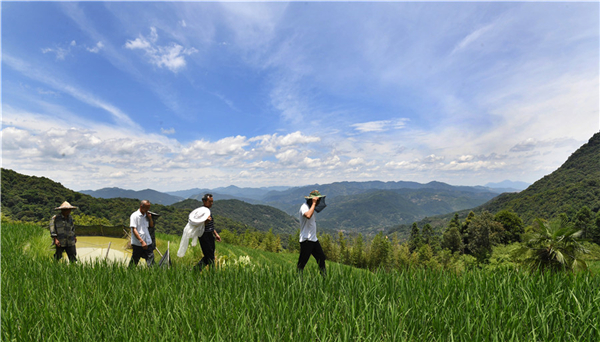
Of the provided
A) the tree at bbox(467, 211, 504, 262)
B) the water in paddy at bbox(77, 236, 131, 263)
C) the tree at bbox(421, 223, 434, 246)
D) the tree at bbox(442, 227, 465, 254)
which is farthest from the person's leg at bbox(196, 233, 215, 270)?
the tree at bbox(421, 223, 434, 246)

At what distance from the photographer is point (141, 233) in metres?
6.93

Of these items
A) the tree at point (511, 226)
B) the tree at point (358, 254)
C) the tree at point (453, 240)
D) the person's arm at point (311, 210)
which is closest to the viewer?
the person's arm at point (311, 210)

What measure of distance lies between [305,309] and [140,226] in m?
5.81

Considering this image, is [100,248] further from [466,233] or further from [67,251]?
[466,233]

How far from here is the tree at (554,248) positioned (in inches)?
242

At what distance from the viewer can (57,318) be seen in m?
2.93

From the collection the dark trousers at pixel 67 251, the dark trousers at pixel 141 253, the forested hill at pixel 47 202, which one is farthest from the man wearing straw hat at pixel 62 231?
the forested hill at pixel 47 202

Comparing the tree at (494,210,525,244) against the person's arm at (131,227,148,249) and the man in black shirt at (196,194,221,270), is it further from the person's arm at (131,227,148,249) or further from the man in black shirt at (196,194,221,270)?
the person's arm at (131,227,148,249)

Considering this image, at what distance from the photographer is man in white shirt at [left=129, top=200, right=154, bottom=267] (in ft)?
22.2

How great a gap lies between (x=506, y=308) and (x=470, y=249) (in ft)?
239

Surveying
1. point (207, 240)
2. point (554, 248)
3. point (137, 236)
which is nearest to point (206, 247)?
point (207, 240)

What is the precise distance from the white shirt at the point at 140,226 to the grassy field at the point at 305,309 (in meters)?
2.28

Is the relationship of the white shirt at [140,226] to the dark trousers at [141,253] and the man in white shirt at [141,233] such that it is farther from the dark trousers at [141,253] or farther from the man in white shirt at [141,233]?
the dark trousers at [141,253]

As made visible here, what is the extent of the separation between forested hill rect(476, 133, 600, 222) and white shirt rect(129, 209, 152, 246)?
121369mm
